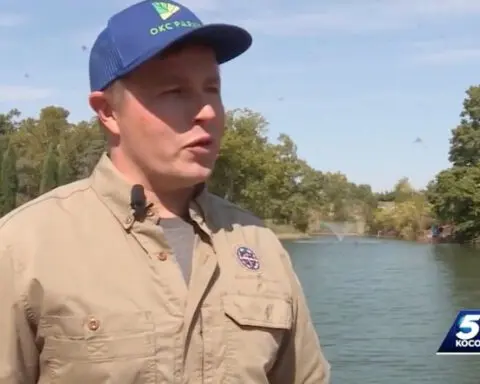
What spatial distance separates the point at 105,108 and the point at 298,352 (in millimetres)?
446

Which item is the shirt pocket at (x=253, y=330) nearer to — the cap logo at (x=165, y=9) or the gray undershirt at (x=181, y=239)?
the gray undershirt at (x=181, y=239)

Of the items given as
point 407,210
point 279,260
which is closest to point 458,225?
point 407,210

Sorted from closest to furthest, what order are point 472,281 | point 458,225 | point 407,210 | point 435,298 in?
1. point 435,298
2. point 472,281
3. point 458,225
4. point 407,210

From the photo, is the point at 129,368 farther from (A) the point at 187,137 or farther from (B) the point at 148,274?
(A) the point at 187,137

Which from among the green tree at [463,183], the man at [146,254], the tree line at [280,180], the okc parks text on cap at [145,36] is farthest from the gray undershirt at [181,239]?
the green tree at [463,183]

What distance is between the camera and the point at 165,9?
1.27 meters

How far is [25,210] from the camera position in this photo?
1226mm

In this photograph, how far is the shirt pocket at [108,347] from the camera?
115cm

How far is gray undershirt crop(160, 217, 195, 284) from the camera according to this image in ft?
4.09

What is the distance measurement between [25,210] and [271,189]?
129 feet

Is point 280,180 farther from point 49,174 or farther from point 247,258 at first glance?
point 247,258

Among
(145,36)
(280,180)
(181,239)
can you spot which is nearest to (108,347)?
(181,239)

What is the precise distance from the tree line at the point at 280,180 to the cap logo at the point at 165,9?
27507 mm

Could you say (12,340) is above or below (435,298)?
above
